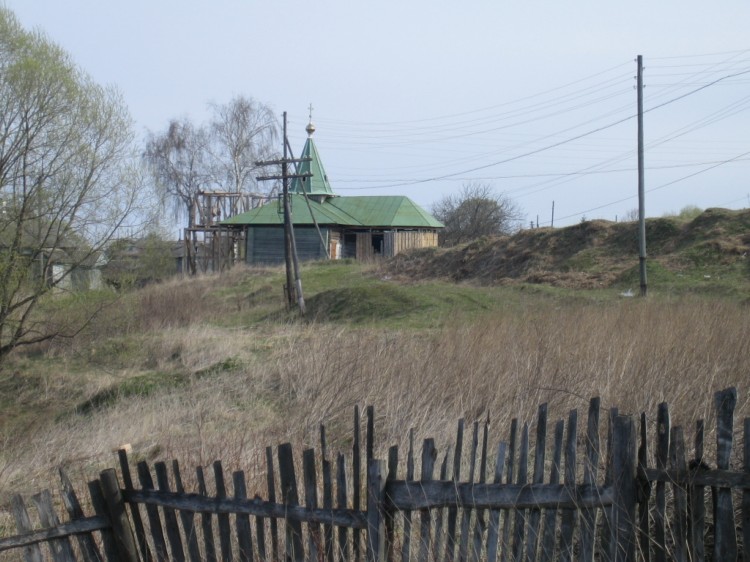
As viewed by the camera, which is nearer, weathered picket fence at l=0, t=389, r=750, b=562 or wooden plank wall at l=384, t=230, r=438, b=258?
weathered picket fence at l=0, t=389, r=750, b=562

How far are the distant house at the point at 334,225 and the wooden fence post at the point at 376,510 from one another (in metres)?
35.9

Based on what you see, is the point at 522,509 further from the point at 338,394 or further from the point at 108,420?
the point at 108,420

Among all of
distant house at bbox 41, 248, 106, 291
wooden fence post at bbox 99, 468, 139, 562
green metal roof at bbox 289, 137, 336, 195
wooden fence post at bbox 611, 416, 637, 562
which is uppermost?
green metal roof at bbox 289, 137, 336, 195

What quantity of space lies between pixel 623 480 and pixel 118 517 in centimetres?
306

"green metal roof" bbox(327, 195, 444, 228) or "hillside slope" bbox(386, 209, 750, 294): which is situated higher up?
"green metal roof" bbox(327, 195, 444, 228)

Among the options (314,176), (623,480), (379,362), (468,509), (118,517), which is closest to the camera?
(623,480)

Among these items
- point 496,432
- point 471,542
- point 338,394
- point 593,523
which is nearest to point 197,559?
point 471,542

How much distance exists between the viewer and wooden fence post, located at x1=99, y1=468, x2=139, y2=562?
197 inches

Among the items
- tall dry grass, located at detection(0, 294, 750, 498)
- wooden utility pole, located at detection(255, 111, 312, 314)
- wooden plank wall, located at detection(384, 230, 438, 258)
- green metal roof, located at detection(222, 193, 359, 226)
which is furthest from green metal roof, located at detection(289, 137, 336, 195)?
tall dry grass, located at detection(0, 294, 750, 498)

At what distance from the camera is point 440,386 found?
28.7 feet

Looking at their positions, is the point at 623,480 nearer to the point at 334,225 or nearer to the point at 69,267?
the point at 69,267

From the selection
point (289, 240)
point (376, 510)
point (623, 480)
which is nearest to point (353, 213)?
point (289, 240)

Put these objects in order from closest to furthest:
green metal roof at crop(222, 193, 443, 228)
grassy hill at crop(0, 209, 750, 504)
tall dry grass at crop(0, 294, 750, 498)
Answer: tall dry grass at crop(0, 294, 750, 498) < grassy hill at crop(0, 209, 750, 504) < green metal roof at crop(222, 193, 443, 228)

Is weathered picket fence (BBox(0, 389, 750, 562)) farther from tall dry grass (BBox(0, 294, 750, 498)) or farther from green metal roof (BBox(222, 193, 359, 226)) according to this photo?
green metal roof (BBox(222, 193, 359, 226))
